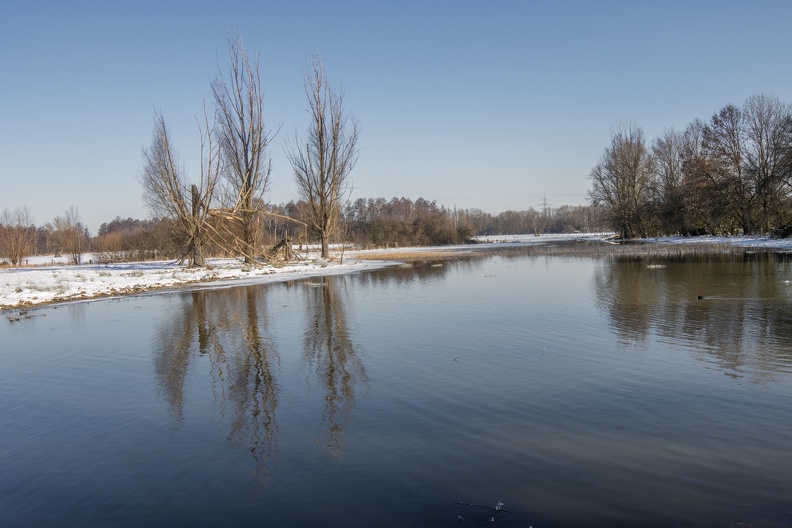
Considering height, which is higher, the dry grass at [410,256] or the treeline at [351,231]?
the treeline at [351,231]

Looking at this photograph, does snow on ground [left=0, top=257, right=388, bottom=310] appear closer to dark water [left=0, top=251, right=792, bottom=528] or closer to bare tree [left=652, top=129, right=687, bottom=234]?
dark water [left=0, top=251, right=792, bottom=528]

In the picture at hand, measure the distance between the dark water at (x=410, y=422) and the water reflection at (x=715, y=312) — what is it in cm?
9

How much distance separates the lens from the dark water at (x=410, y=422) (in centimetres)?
403

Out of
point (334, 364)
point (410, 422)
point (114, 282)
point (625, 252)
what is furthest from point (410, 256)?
point (410, 422)

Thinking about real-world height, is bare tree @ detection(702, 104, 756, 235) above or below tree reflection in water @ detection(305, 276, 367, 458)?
above

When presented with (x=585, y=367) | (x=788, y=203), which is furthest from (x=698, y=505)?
(x=788, y=203)

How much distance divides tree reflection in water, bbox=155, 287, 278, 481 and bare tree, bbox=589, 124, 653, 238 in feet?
195

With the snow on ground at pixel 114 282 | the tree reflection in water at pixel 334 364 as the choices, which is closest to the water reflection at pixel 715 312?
the tree reflection in water at pixel 334 364

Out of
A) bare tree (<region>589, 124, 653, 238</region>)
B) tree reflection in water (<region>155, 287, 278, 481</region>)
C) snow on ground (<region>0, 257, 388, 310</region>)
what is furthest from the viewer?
bare tree (<region>589, 124, 653, 238</region>)

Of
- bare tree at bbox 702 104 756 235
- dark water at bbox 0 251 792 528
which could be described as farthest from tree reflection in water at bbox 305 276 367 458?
bare tree at bbox 702 104 756 235

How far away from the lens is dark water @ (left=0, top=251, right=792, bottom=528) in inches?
159

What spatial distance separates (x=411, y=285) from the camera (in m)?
20.7

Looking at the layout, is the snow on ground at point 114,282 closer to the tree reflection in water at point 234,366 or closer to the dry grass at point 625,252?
the tree reflection in water at point 234,366

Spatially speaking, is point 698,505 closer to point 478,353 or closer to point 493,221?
point 478,353
